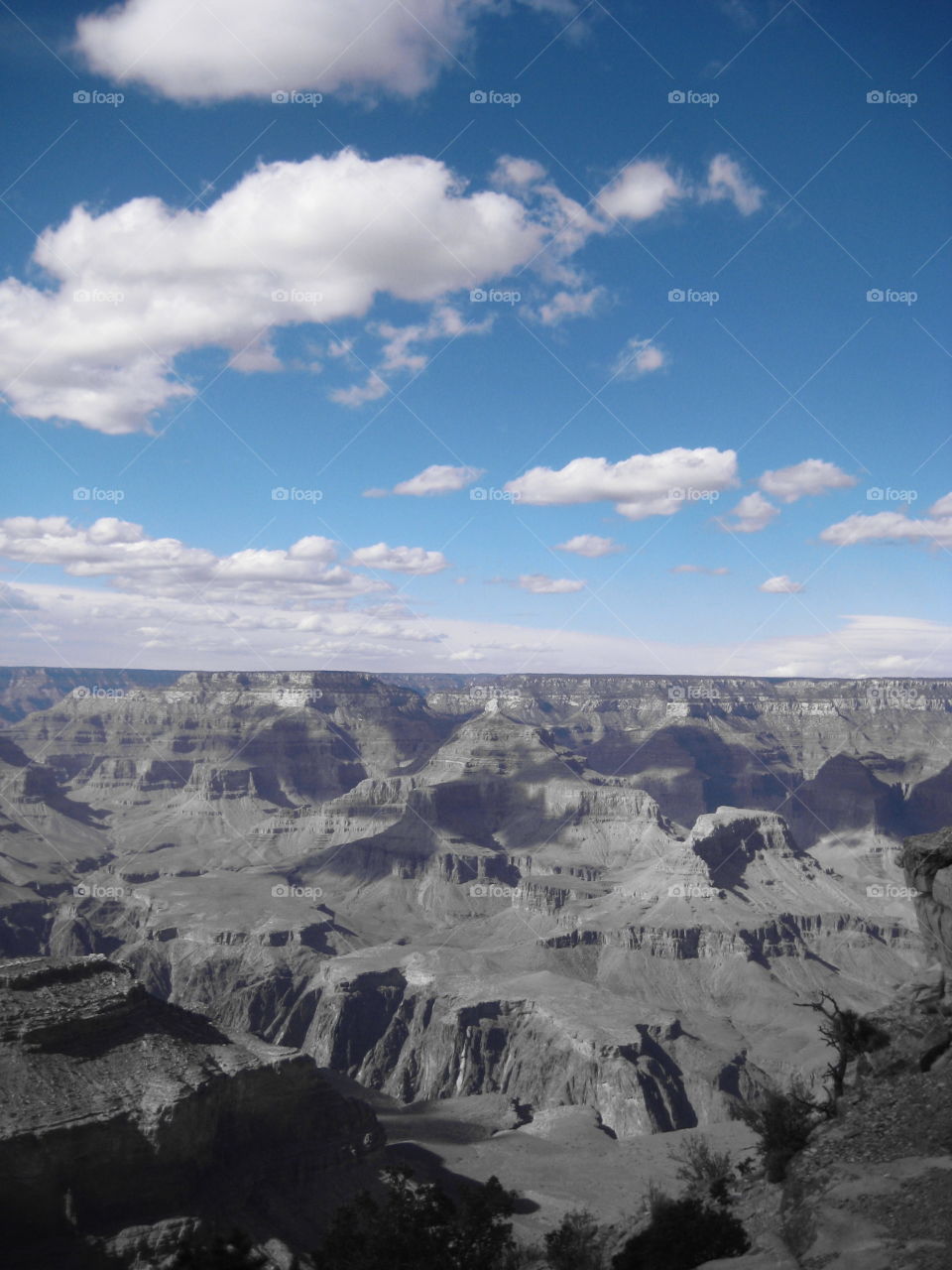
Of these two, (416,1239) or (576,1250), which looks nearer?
(576,1250)

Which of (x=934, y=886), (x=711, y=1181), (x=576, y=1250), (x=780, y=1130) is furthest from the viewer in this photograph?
(x=711, y=1181)

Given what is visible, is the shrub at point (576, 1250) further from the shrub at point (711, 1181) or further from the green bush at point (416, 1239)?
the shrub at point (711, 1181)

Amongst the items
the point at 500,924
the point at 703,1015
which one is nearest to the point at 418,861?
the point at 500,924

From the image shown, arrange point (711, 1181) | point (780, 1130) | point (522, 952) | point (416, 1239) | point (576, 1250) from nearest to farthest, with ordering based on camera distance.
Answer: point (780, 1130), point (576, 1250), point (416, 1239), point (711, 1181), point (522, 952)

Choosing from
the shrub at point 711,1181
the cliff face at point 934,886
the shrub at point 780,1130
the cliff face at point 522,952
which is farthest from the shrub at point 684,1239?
the cliff face at point 522,952

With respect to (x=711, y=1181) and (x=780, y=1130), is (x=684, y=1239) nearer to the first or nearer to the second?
(x=780, y=1130)

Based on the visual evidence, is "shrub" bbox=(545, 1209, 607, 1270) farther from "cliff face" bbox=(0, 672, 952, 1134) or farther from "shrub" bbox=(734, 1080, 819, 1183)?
"cliff face" bbox=(0, 672, 952, 1134)

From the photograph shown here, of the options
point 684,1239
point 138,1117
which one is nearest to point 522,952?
point 138,1117
